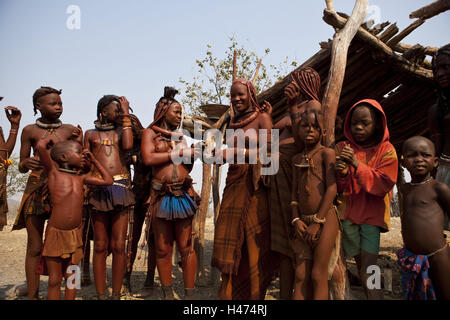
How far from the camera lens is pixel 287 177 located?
309cm

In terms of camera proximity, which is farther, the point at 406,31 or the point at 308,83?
the point at 406,31

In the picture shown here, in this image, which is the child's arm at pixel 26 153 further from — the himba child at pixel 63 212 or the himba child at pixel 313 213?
the himba child at pixel 313 213

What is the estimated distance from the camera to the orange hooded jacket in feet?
9.09

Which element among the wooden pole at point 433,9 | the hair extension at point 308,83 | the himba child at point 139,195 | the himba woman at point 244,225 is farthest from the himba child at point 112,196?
the wooden pole at point 433,9

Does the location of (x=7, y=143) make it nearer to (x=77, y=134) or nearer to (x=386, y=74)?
(x=77, y=134)

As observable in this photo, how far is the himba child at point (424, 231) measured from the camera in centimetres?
254

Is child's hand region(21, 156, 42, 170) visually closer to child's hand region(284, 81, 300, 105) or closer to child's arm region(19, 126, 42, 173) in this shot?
child's arm region(19, 126, 42, 173)

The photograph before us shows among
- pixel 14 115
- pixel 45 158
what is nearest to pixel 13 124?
pixel 14 115

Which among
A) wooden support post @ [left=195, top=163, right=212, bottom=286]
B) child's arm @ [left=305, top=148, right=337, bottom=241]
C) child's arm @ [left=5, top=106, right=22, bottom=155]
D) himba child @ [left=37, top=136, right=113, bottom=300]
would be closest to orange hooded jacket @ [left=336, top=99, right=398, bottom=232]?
child's arm @ [left=305, top=148, right=337, bottom=241]

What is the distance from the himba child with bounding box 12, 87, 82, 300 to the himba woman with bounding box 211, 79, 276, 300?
1790mm

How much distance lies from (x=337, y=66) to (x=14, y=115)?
367cm

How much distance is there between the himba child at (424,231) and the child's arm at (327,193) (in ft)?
1.88

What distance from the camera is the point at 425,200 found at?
8.64ft
